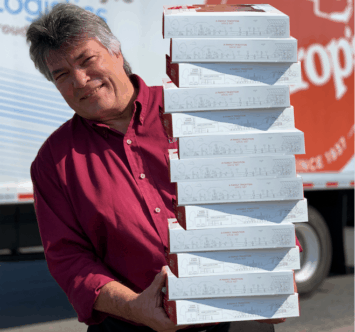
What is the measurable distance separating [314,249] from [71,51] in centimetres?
460

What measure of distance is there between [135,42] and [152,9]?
1.11 ft

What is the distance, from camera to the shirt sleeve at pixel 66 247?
1.44m

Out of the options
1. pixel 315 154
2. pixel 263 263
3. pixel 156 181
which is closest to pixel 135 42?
pixel 315 154

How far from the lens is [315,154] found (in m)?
5.28

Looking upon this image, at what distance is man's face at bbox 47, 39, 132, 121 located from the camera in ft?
5.01

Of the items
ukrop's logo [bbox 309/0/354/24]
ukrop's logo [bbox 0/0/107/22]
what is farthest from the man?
ukrop's logo [bbox 309/0/354/24]

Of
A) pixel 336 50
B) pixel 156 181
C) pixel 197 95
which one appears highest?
pixel 197 95

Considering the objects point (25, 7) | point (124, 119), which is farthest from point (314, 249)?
point (124, 119)

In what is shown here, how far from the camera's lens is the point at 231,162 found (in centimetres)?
130

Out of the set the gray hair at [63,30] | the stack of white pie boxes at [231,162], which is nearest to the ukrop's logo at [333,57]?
the gray hair at [63,30]

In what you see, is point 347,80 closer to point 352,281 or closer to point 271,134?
point 352,281

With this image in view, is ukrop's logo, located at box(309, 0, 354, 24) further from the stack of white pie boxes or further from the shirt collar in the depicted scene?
the stack of white pie boxes

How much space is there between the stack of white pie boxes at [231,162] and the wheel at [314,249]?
4.22m

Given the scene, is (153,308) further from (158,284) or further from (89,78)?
(89,78)
